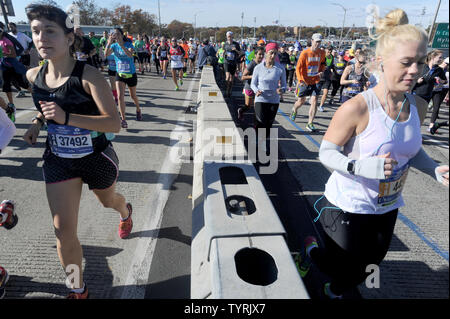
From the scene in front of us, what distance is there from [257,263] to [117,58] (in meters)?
6.46

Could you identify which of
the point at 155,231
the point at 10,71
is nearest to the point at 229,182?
the point at 155,231

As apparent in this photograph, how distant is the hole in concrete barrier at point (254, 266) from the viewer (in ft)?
6.37

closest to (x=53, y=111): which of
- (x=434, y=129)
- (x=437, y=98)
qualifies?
(x=434, y=129)

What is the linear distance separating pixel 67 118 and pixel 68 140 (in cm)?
23

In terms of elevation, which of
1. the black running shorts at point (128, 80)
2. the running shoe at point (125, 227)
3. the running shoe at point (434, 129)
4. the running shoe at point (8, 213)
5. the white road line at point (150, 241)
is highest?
the black running shorts at point (128, 80)

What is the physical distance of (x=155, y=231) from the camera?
335cm

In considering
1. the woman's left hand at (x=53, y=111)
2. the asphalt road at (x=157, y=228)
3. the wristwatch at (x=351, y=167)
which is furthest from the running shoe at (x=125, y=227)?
the wristwatch at (x=351, y=167)

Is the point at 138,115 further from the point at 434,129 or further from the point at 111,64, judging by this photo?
the point at 434,129

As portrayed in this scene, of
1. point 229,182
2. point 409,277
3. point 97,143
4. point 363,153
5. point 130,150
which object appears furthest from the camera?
point 130,150

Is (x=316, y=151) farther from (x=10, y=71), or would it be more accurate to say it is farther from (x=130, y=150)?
(x=10, y=71)

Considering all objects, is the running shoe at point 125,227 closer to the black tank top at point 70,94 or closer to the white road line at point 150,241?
the white road line at point 150,241
